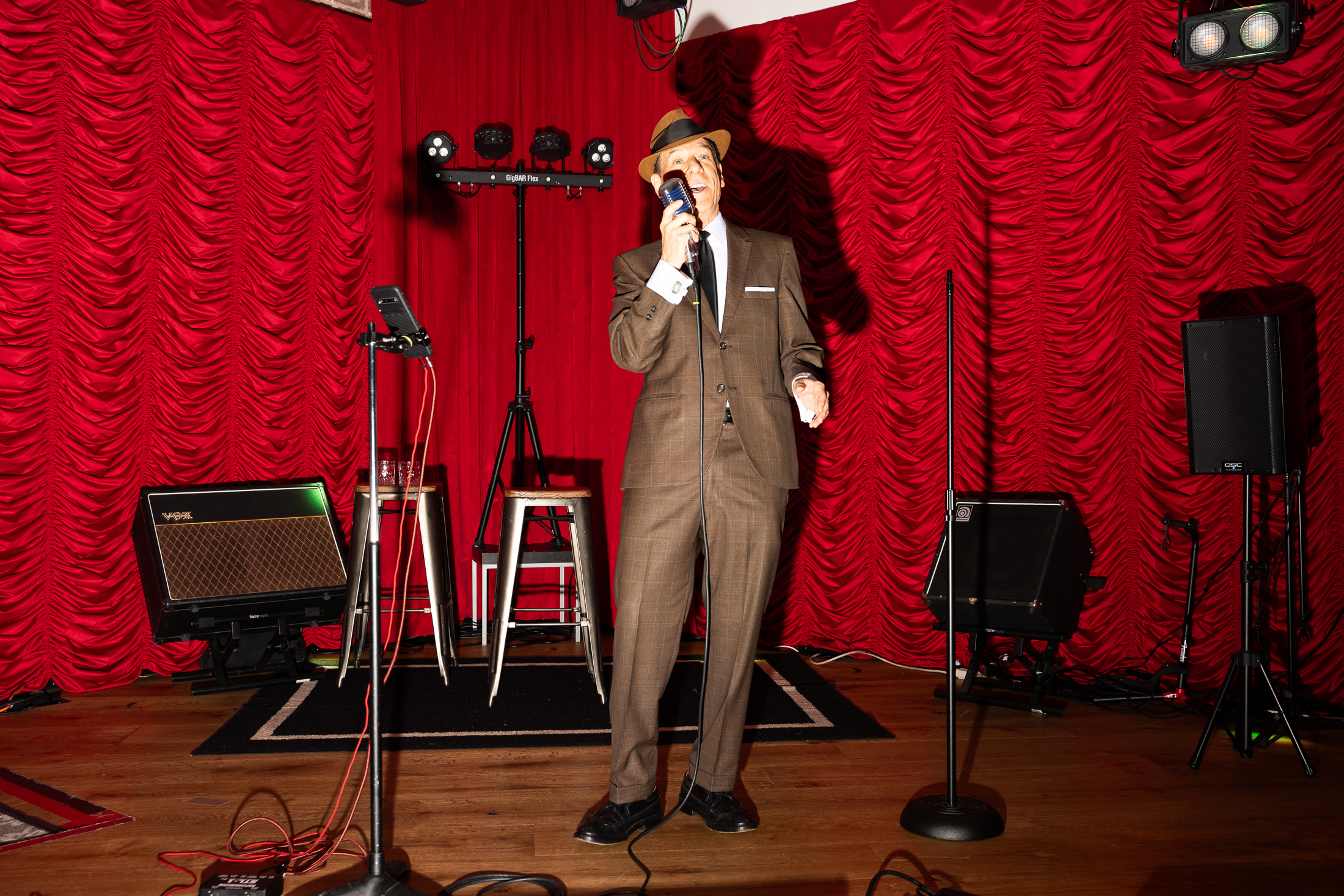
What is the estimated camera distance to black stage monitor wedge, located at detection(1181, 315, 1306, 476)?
3006 millimetres

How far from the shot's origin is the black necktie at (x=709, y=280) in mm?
2355

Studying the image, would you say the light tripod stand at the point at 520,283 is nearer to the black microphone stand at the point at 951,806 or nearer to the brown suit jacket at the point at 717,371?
the brown suit jacket at the point at 717,371

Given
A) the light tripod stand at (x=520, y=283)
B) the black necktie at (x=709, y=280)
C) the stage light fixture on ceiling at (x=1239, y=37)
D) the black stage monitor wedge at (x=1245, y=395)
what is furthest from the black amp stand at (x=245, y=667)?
the stage light fixture on ceiling at (x=1239, y=37)

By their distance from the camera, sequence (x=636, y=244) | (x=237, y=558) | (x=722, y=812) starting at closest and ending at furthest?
(x=722, y=812)
(x=237, y=558)
(x=636, y=244)

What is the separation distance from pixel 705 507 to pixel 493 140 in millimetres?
2752

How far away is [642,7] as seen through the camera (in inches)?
154

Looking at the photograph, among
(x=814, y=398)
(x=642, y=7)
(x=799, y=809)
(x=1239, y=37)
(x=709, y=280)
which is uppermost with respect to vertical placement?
(x=642, y=7)

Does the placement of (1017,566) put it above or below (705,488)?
below

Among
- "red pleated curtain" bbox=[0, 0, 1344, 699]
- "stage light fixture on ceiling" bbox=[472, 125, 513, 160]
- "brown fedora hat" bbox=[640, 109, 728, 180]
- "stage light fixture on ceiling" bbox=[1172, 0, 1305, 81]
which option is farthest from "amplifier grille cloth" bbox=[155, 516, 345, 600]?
"stage light fixture on ceiling" bbox=[1172, 0, 1305, 81]

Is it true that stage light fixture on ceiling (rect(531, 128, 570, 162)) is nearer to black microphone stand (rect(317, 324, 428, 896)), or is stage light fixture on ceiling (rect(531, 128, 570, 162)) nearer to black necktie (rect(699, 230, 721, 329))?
A: black necktie (rect(699, 230, 721, 329))

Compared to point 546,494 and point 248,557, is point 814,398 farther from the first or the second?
point 248,557

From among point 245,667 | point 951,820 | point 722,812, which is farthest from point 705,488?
point 245,667

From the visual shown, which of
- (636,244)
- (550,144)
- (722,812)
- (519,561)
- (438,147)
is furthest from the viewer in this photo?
(636,244)

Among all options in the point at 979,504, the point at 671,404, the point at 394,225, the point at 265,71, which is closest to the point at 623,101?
the point at 394,225
